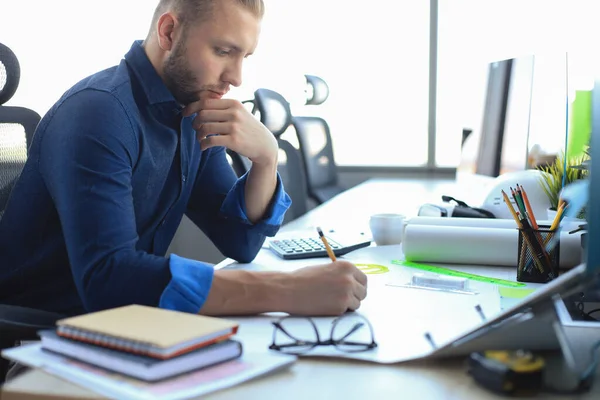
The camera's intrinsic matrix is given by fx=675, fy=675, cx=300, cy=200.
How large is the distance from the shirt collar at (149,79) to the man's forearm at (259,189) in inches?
10.0

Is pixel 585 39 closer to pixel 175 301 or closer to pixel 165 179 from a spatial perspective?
pixel 165 179

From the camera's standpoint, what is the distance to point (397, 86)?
13.5 ft

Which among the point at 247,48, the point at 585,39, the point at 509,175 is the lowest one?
the point at 509,175

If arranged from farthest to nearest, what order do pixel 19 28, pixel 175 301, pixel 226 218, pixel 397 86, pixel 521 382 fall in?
pixel 397 86
pixel 19 28
pixel 226 218
pixel 175 301
pixel 521 382

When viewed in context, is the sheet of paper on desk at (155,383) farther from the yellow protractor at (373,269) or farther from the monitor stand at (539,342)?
the yellow protractor at (373,269)

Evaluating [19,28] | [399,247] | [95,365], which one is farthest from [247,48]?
[19,28]

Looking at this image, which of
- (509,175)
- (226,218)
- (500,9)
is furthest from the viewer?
(500,9)

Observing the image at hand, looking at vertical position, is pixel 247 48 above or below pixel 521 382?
above

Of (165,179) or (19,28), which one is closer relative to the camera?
(165,179)

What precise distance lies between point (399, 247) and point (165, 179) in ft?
1.84

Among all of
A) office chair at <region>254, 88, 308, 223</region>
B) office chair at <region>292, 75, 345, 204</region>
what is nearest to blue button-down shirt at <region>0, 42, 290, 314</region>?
office chair at <region>254, 88, 308, 223</region>

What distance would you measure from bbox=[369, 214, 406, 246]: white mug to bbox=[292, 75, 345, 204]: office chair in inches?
66.7

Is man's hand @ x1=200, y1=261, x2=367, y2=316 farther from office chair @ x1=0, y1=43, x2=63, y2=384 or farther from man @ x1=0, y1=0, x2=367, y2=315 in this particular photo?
office chair @ x1=0, y1=43, x2=63, y2=384

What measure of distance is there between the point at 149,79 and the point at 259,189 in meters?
0.34
